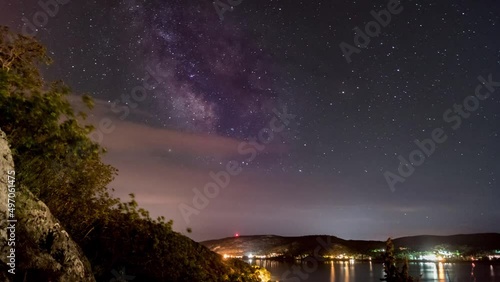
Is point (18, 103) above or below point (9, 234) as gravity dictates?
above

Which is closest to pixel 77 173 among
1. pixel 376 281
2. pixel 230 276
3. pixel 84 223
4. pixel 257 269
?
pixel 84 223

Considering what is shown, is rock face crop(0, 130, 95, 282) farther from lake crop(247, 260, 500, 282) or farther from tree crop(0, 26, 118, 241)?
lake crop(247, 260, 500, 282)

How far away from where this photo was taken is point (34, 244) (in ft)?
26.4

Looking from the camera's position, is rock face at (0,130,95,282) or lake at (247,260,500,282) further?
lake at (247,260,500,282)

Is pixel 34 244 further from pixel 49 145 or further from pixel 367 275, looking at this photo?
pixel 367 275

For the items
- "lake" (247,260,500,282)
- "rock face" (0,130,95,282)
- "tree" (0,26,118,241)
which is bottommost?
"lake" (247,260,500,282)

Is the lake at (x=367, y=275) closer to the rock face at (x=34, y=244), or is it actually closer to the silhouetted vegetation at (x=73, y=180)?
the silhouetted vegetation at (x=73, y=180)

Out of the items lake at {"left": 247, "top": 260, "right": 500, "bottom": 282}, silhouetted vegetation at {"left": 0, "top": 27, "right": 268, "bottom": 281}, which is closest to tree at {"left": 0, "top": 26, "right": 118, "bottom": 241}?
silhouetted vegetation at {"left": 0, "top": 27, "right": 268, "bottom": 281}

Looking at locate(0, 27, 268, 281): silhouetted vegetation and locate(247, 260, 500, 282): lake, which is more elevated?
locate(0, 27, 268, 281): silhouetted vegetation

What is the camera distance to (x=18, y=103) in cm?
800

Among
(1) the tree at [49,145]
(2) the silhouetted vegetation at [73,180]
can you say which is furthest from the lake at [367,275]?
(1) the tree at [49,145]

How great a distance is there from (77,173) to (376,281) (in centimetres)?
12201

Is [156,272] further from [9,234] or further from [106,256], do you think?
[9,234]

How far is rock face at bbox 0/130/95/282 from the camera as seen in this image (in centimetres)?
729
